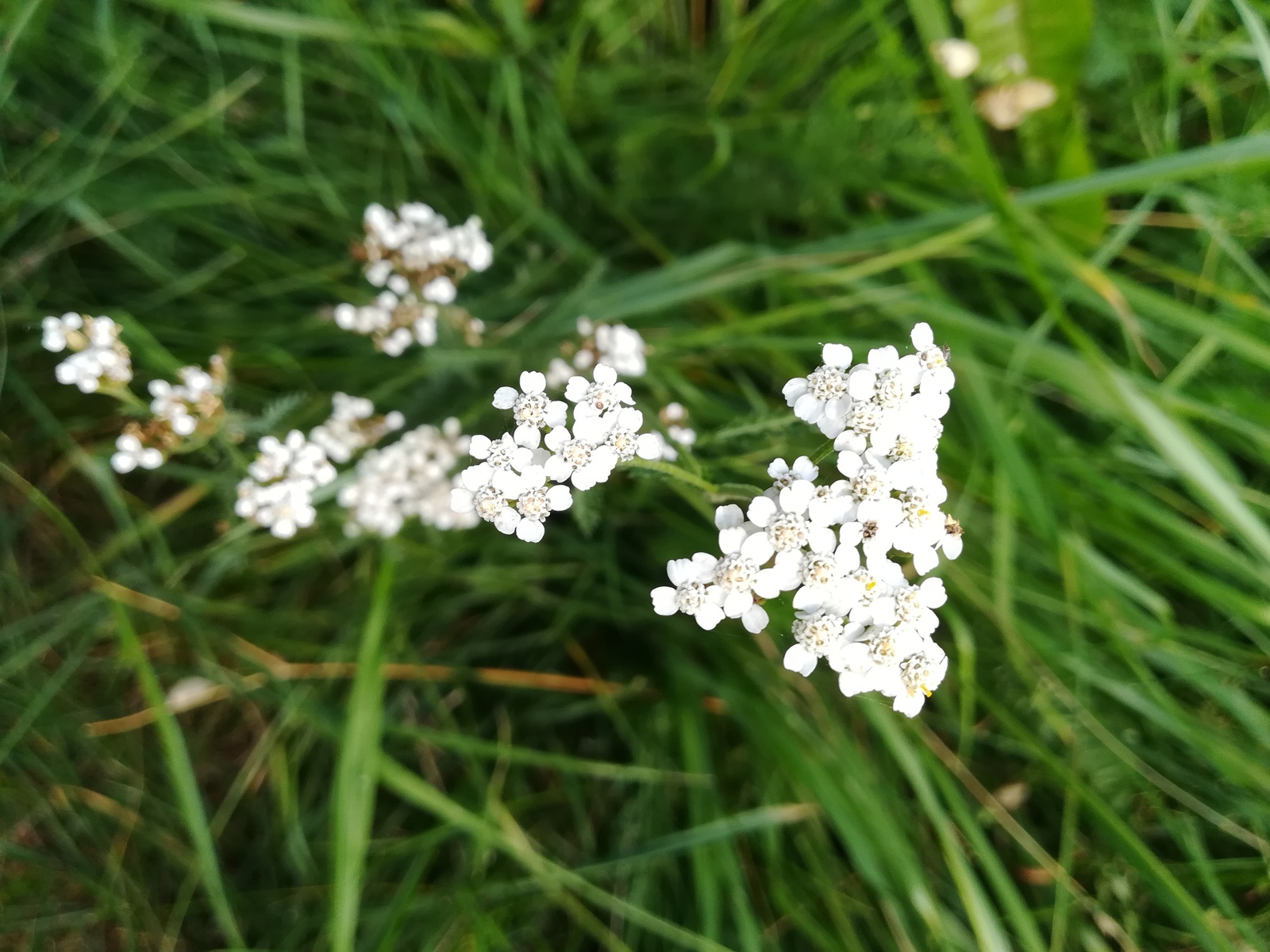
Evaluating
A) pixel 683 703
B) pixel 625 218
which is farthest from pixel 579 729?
pixel 625 218

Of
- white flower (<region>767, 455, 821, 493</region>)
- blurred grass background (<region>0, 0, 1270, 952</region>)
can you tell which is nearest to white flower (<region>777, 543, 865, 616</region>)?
white flower (<region>767, 455, 821, 493</region>)

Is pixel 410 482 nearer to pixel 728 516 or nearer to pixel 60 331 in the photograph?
pixel 60 331

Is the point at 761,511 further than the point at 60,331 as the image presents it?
No

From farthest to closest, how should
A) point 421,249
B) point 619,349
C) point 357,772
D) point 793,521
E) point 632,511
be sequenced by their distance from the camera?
Answer: 1. point 632,511
2. point 357,772
3. point 421,249
4. point 619,349
5. point 793,521

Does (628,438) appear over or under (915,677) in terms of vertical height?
over

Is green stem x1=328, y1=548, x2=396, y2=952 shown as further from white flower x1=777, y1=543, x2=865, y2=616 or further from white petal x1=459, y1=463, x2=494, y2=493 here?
white flower x1=777, y1=543, x2=865, y2=616

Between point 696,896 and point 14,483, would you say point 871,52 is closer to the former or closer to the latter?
point 696,896

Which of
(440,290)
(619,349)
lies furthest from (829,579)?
(440,290)
